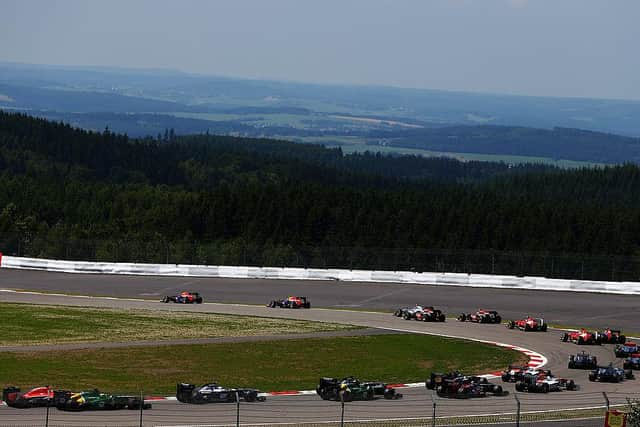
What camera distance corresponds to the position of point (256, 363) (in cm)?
5203

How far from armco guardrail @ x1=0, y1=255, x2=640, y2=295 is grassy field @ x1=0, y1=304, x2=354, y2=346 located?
712 inches

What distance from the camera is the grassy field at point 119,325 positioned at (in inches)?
2313

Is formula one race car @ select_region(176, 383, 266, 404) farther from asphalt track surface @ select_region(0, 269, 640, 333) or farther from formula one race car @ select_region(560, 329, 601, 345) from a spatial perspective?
asphalt track surface @ select_region(0, 269, 640, 333)

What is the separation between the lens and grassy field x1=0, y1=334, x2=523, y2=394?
46.1 meters

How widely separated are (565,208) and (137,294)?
3164 inches

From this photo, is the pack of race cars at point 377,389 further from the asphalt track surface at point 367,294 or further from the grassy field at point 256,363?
the asphalt track surface at point 367,294

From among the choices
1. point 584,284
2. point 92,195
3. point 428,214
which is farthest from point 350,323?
point 92,195

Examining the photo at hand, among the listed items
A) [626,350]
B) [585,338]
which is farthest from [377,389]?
[585,338]

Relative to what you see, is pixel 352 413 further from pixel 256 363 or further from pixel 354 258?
pixel 354 258

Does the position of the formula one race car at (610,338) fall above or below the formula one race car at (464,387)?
below

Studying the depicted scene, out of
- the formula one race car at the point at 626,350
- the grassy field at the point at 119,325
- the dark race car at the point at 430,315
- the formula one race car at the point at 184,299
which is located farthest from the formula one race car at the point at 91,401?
the formula one race car at the point at 184,299

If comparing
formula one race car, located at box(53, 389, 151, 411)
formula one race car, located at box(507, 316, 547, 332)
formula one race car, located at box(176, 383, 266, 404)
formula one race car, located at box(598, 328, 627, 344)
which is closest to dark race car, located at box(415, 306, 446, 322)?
formula one race car, located at box(507, 316, 547, 332)

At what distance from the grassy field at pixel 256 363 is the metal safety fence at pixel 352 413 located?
452 centimetres

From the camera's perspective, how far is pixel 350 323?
218ft
